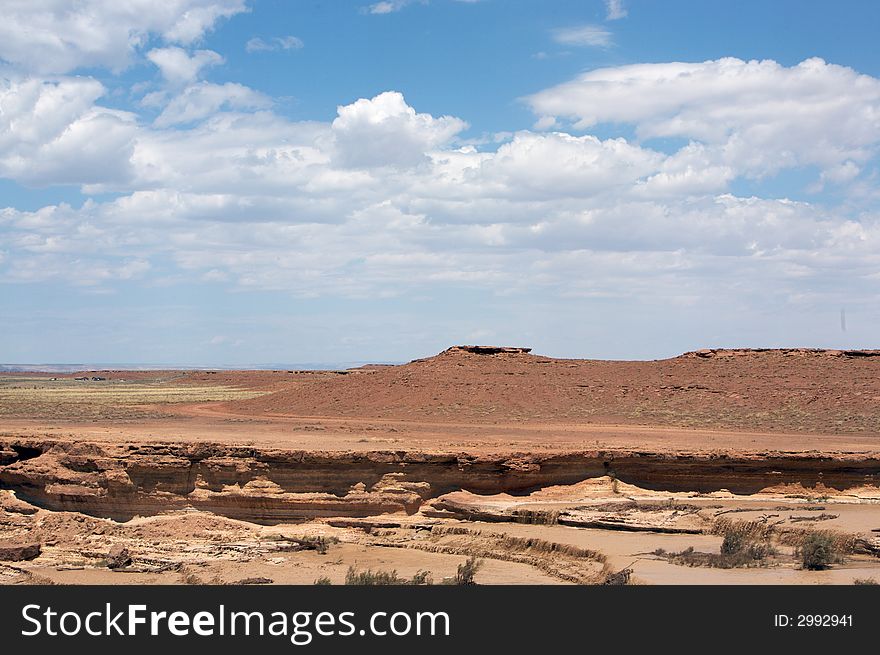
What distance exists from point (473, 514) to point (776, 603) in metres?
9.49

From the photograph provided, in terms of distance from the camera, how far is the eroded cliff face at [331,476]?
20438 mm

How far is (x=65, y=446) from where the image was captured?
22.4 m

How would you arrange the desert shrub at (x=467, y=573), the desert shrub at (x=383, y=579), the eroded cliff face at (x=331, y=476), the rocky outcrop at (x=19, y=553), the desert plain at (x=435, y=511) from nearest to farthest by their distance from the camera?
the desert shrub at (x=383, y=579), the desert shrub at (x=467, y=573), the desert plain at (x=435, y=511), the rocky outcrop at (x=19, y=553), the eroded cliff face at (x=331, y=476)

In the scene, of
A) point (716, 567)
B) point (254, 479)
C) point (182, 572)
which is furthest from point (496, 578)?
point (254, 479)

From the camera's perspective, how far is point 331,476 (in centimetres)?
2056

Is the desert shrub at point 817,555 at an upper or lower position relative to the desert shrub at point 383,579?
upper

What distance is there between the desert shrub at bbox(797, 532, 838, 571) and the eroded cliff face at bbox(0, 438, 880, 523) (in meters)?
6.10

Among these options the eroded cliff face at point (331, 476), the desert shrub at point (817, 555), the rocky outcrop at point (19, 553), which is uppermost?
the eroded cliff face at point (331, 476)

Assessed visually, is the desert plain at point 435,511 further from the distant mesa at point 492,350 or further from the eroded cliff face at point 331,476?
the distant mesa at point 492,350

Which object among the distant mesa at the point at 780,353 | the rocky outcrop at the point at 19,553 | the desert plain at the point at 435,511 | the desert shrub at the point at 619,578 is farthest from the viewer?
the distant mesa at the point at 780,353

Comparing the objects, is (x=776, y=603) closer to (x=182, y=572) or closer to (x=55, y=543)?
(x=182, y=572)

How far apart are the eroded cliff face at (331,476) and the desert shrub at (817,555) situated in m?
6.10

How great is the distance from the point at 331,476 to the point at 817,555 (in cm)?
1010

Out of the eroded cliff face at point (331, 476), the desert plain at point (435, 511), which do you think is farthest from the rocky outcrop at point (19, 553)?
the eroded cliff face at point (331, 476)
